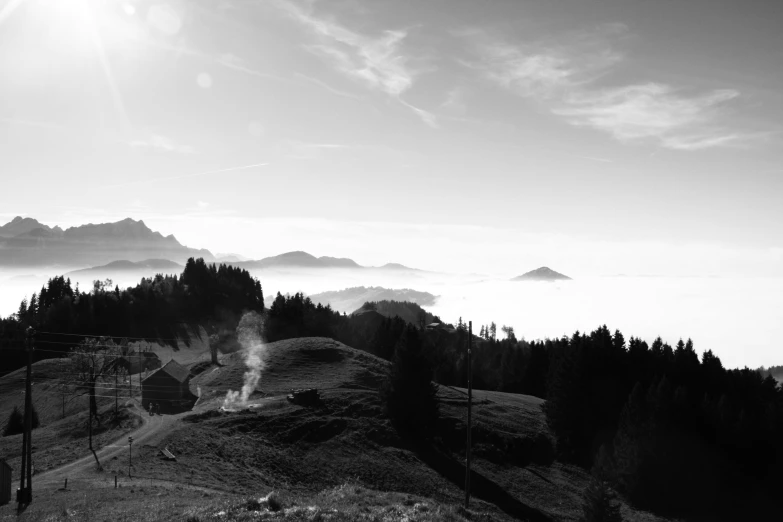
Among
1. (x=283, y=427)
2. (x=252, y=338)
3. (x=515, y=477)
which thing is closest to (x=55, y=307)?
(x=252, y=338)

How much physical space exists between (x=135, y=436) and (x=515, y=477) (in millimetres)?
43444

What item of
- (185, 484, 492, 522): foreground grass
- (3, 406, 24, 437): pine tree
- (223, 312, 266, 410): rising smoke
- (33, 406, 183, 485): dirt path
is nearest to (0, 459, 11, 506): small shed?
(33, 406, 183, 485): dirt path

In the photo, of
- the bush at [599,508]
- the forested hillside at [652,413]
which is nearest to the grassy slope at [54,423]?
the forested hillside at [652,413]

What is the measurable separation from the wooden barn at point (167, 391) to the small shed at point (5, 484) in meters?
42.2

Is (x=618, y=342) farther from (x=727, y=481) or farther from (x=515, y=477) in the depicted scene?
(x=515, y=477)

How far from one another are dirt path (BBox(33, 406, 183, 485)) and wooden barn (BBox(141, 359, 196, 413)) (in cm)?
515

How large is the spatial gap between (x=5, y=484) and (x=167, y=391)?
4719cm

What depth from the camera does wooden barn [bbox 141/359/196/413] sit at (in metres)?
79.6

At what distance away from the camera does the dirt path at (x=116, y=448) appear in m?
44.4

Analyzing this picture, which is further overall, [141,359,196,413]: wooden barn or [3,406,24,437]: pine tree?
[141,359,196,413]: wooden barn

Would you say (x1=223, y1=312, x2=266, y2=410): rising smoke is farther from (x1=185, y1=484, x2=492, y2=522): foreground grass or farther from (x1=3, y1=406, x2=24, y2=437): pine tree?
(x1=185, y1=484, x2=492, y2=522): foreground grass

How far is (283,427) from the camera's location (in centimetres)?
6272

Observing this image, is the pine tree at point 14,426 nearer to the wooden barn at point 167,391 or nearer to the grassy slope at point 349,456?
the wooden barn at point 167,391

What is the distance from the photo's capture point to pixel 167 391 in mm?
81938
